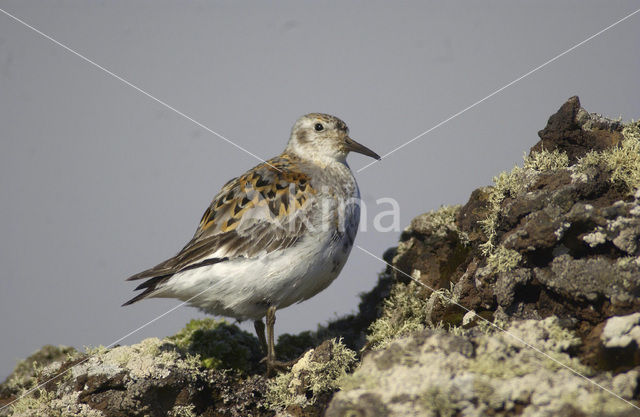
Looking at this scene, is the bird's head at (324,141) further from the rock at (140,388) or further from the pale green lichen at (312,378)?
the rock at (140,388)

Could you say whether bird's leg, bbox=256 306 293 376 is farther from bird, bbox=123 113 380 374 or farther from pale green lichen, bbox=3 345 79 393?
pale green lichen, bbox=3 345 79 393

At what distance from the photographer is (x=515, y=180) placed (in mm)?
6660

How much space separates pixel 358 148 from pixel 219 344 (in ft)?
12.3

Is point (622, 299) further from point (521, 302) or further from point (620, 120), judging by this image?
point (620, 120)

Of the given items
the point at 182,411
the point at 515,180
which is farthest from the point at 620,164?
the point at 182,411

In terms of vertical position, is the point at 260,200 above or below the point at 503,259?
above

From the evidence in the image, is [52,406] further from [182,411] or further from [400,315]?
[400,315]

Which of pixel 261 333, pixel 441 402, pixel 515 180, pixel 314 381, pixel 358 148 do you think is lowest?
pixel 441 402

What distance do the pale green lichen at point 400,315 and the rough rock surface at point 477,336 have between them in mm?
25

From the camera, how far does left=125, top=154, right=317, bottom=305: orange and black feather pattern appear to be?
7.32 m

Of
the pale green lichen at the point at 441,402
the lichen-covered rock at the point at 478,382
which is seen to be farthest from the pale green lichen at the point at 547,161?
the pale green lichen at the point at 441,402

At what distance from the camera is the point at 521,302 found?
224 inches

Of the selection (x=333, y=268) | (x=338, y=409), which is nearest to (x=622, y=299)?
(x=338, y=409)

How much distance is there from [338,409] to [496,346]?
52.7 inches
